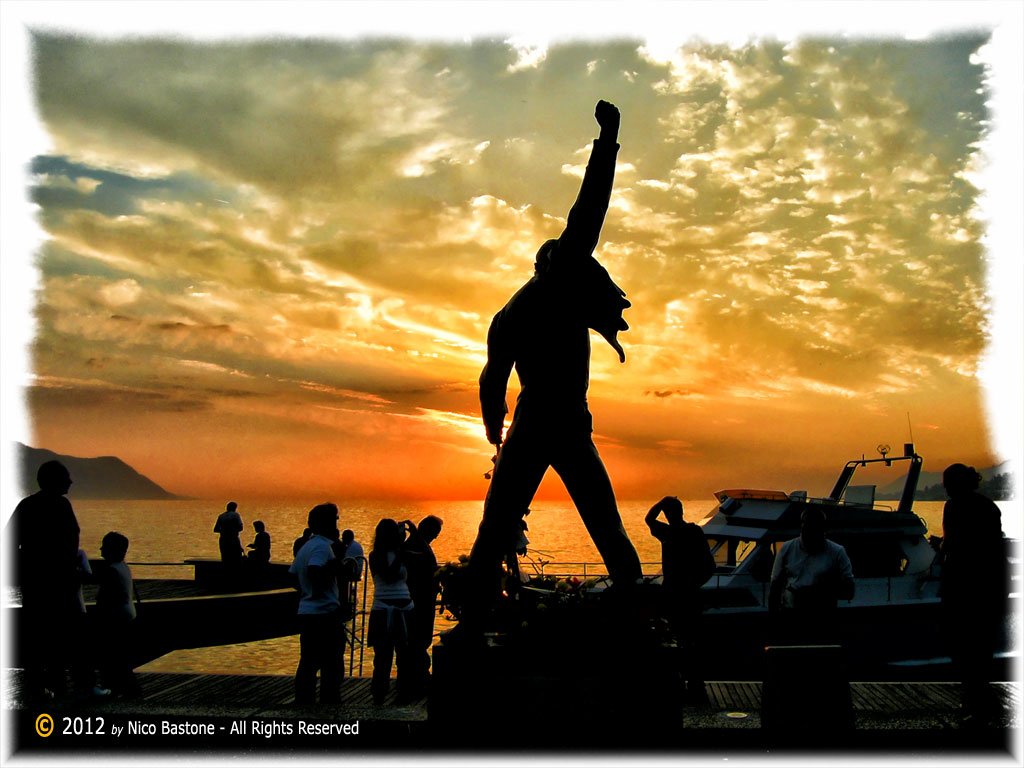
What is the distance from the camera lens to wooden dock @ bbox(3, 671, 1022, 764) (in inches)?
239

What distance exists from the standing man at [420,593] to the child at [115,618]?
2943 millimetres

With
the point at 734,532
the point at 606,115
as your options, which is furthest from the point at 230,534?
the point at 606,115

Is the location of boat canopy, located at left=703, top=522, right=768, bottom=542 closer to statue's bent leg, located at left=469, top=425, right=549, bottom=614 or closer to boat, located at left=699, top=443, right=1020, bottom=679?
boat, located at left=699, top=443, right=1020, bottom=679

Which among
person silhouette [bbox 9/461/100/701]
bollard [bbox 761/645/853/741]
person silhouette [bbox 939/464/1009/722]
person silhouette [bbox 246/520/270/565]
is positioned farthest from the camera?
person silhouette [bbox 246/520/270/565]

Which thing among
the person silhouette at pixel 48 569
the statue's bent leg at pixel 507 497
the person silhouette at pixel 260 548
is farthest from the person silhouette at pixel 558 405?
the person silhouette at pixel 260 548

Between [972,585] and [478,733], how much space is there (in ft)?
14.2

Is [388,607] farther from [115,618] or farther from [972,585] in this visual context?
[972,585]

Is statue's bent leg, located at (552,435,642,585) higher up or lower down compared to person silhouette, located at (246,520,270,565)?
higher up

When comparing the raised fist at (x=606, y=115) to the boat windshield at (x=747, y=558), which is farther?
the boat windshield at (x=747, y=558)

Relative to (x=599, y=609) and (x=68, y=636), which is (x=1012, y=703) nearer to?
(x=599, y=609)

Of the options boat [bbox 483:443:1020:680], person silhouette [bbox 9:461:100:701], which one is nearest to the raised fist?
person silhouette [bbox 9:461:100:701]

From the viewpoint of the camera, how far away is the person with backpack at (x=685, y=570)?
26.1 ft

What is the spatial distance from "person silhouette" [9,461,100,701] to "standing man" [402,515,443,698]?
126 inches

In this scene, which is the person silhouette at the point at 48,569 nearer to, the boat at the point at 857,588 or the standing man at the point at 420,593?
the standing man at the point at 420,593
